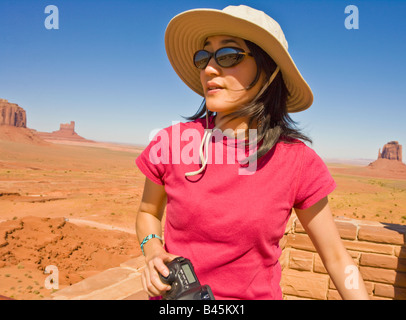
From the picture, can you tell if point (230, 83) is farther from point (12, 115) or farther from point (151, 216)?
point (12, 115)

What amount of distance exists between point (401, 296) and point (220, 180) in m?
3.20

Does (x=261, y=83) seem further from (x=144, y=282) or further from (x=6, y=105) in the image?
(x=6, y=105)

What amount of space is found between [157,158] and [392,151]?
12096cm

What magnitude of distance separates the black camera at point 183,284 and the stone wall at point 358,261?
2.39 meters

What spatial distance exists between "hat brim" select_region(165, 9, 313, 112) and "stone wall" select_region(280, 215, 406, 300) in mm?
2045

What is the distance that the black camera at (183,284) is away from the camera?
96 cm

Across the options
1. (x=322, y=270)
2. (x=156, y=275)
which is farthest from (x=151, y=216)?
(x=322, y=270)

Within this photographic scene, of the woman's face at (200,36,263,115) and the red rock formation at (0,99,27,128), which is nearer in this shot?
the woman's face at (200,36,263,115)

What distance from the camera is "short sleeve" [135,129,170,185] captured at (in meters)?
1.26

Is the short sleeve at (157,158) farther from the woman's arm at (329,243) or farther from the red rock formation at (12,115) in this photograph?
the red rock formation at (12,115)

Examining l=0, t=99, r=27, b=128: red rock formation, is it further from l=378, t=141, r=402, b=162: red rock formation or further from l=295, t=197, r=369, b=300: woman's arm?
l=378, t=141, r=402, b=162: red rock formation

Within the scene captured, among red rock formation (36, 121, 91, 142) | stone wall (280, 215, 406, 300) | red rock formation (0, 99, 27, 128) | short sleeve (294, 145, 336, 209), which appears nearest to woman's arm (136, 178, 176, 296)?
short sleeve (294, 145, 336, 209)

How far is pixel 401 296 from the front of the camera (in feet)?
10.8

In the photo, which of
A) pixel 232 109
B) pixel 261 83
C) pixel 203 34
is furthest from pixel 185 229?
pixel 203 34
